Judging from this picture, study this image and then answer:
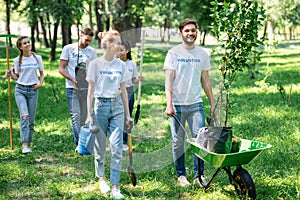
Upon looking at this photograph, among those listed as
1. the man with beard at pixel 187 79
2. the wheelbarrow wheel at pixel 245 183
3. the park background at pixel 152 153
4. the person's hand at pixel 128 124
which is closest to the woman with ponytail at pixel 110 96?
the person's hand at pixel 128 124

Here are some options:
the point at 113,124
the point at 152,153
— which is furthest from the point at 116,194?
the point at 152,153

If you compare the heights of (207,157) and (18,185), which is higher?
(207,157)

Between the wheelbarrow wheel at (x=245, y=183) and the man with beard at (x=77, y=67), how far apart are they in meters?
3.05

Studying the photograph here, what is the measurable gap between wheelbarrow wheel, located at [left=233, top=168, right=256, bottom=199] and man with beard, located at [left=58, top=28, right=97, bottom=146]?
10.00 feet

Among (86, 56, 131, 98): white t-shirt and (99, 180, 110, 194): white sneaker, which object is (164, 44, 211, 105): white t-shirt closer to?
(86, 56, 131, 98): white t-shirt

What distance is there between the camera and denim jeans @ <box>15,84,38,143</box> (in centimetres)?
732

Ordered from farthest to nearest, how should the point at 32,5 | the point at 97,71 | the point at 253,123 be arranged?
the point at 32,5, the point at 253,123, the point at 97,71

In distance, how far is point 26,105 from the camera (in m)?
7.37

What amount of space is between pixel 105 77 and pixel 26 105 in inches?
104

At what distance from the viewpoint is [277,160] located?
6441 millimetres

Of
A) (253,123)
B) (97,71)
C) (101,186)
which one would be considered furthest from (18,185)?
(253,123)

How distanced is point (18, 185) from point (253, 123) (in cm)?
476

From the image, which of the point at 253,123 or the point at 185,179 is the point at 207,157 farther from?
the point at 253,123

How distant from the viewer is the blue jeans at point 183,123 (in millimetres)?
5387
